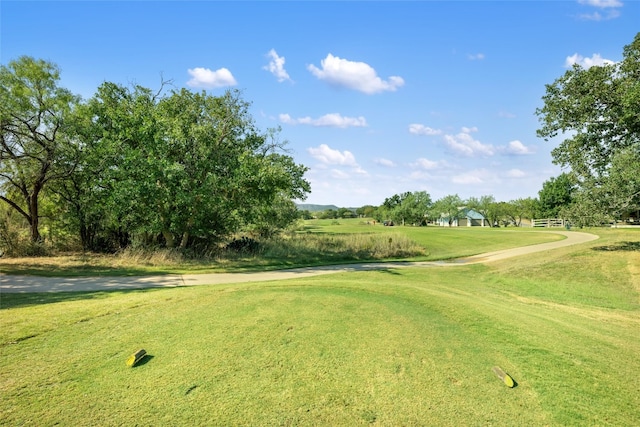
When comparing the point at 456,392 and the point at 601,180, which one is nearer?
the point at 456,392

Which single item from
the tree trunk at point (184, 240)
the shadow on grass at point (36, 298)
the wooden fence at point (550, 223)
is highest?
the wooden fence at point (550, 223)

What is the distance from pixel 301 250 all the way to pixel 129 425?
21666 mm

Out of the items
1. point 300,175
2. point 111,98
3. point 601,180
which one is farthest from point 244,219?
point 601,180

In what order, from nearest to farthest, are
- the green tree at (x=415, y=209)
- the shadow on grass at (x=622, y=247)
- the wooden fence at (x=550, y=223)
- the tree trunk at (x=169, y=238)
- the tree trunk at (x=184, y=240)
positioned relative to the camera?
the tree trunk at (x=169, y=238) < the tree trunk at (x=184, y=240) < the shadow on grass at (x=622, y=247) < the wooden fence at (x=550, y=223) < the green tree at (x=415, y=209)

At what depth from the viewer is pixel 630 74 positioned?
18438mm

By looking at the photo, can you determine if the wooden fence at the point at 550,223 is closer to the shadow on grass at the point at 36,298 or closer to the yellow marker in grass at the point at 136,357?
the shadow on grass at the point at 36,298

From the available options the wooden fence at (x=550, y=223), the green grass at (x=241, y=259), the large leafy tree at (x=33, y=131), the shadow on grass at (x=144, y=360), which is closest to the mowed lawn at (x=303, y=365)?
the shadow on grass at (x=144, y=360)

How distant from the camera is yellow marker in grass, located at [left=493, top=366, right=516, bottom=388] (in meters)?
4.31

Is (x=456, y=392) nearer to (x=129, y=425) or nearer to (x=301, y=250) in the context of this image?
(x=129, y=425)

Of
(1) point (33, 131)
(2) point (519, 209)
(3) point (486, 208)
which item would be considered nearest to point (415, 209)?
(3) point (486, 208)

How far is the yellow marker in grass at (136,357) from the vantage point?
13.9 feet

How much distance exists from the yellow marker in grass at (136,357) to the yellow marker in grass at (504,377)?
4575mm

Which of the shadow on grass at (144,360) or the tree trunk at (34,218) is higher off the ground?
the tree trunk at (34,218)

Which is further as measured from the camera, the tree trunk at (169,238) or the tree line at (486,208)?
the tree line at (486,208)
